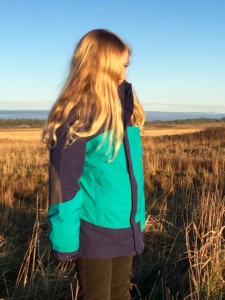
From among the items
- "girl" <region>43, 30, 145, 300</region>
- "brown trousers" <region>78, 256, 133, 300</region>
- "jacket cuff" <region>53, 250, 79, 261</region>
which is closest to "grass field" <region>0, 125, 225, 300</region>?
"brown trousers" <region>78, 256, 133, 300</region>

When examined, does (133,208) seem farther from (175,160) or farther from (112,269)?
(175,160)

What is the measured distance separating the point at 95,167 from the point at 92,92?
0.32m

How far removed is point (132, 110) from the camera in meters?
1.99

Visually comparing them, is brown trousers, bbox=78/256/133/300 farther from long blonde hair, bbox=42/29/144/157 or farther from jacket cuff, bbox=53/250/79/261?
long blonde hair, bbox=42/29/144/157

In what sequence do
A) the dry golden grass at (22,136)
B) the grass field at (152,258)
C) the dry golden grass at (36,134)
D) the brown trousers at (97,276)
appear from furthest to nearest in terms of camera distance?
the dry golden grass at (36,134), the dry golden grass at (22,136), the grass field at (152,258), the brown trousers at (97,276)

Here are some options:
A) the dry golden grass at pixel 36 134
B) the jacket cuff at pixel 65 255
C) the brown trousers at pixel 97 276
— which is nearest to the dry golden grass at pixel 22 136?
the dry golden grass at pixel 36 134

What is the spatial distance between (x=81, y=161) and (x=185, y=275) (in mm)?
1870

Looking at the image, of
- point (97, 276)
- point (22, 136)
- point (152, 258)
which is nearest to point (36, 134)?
point (22, 136)

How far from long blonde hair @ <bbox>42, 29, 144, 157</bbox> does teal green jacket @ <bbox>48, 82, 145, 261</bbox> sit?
0.04 metres

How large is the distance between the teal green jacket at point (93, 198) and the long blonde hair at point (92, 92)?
0.14 ft

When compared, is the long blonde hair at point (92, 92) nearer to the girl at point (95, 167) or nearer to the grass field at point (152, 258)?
the girl at point (95, 167)

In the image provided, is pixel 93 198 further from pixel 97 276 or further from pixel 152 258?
pixel 152 258

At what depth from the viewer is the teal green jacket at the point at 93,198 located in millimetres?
1770

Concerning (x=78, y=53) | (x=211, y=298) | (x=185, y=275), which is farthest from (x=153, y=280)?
(x=78, y=53)
